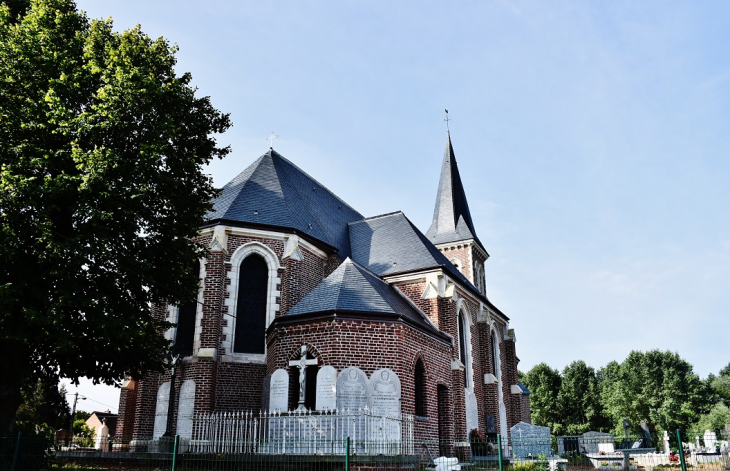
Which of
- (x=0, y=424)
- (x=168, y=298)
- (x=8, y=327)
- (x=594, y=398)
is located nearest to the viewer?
(x=8, y=327)

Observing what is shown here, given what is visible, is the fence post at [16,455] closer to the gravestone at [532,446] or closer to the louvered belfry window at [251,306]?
the louvered belfry window at [251,306]

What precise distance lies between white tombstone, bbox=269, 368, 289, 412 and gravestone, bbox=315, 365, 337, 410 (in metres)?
1.05

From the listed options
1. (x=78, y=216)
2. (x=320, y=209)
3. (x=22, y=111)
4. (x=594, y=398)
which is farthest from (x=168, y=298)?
(x=594, y=398)

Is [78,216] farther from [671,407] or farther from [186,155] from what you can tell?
[671,407]

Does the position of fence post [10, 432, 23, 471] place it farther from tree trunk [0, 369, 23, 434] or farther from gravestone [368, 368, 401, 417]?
gravestone [368, 368, 401, 417]

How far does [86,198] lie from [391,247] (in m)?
14.0

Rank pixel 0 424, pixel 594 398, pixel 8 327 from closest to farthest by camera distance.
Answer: pixel 8 327 → pixel 0 424 → pixel 594 398

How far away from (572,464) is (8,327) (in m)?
18.5

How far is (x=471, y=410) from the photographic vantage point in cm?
2158

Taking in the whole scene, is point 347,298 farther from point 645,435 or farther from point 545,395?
point 545,395

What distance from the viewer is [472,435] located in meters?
20.0

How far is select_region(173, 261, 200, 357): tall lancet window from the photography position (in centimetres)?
1823

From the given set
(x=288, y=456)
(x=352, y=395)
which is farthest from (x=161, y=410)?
(x=288, y=456)

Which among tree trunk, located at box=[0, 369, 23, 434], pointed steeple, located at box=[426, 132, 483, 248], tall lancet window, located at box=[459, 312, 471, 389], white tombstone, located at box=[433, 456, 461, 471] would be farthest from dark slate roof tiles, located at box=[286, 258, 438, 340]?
pointed steeple, located at box=[426, 132, 483, 248]
